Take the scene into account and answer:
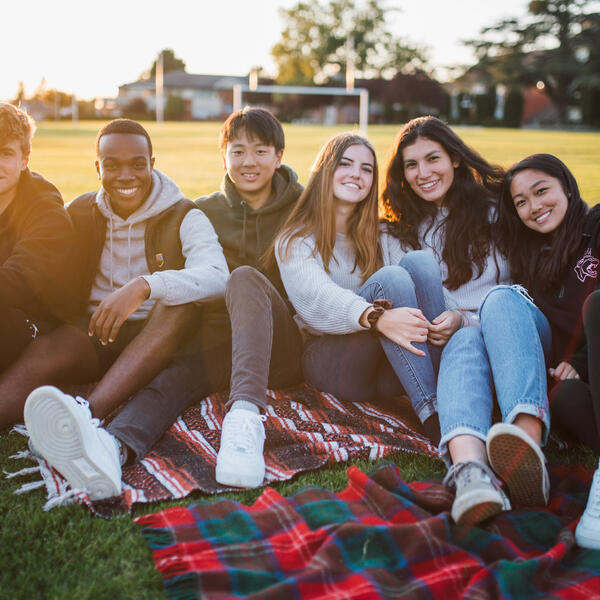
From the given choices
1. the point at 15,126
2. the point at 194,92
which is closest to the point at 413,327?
the point at 15,126

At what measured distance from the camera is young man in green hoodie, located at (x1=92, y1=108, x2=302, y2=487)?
91.5 inches

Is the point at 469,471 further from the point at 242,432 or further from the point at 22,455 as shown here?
the point at 22,455

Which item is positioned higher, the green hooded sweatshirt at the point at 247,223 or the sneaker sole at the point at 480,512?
the green hooded sweatshirt at the point at 247,223

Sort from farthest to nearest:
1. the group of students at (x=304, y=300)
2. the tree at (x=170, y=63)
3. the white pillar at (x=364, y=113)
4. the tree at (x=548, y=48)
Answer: the tree at (x=170, y=63) < the tree at (x=548, y=48) < the white pillar at (x=364, y=113) < the group of students at (x=304, y=300)

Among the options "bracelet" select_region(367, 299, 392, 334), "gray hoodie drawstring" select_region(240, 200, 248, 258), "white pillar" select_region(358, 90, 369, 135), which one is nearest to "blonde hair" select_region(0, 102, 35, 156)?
"gray hoodie drawstring" select_region(240, 200, 248, 258)

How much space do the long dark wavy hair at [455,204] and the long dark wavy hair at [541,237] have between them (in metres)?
0.12

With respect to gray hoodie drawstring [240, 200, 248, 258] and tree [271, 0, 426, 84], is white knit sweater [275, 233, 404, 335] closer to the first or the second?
gray hoodie drawstring [240, 200, 248, 258]

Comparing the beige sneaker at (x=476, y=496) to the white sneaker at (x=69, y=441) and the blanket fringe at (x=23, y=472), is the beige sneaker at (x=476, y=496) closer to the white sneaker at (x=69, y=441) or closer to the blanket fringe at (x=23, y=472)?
the white sneaker at (x=69, y=441)

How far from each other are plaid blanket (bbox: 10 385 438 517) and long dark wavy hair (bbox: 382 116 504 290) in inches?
30.1

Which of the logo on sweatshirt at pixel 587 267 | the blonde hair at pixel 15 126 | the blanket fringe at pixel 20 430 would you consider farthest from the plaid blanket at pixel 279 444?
the blonde hair at pixel 15 126

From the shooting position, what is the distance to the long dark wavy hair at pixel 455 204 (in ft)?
10.2

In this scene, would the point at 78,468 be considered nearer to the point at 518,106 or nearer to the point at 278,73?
the point at 518,106

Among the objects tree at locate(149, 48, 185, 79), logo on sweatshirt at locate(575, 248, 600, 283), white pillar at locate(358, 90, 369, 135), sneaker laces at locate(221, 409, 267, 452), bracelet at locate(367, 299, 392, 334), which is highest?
tree at locate(149, 48, 185, 79)

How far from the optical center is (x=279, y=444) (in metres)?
2.56
